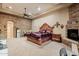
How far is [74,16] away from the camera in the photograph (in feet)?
7.95

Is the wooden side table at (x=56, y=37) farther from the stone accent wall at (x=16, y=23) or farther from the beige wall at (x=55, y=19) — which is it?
the stone accent wall at (x=16, y=23)

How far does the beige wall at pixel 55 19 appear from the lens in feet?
7.99

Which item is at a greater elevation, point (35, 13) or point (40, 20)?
point (35, 13)

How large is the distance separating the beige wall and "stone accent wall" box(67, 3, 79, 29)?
0.08 meters

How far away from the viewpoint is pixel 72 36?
2420 mm

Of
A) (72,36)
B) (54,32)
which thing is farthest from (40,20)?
(72,36)

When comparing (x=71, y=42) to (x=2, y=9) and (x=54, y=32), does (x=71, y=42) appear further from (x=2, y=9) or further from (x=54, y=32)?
(x=2, y=9)

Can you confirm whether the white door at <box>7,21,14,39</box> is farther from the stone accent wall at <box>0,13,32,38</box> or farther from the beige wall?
the beige wall

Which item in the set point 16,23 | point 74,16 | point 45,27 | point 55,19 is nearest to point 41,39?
point 45,27

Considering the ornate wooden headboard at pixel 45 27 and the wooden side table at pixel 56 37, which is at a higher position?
the ornate wooden headboard at pixel 45 27

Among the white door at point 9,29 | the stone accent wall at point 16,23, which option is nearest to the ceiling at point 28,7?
the stone accent wall at point 16,23

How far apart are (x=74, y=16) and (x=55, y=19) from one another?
0.38 m

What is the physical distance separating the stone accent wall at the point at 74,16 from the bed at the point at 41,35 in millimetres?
438

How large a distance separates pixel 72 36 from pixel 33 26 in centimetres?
82
